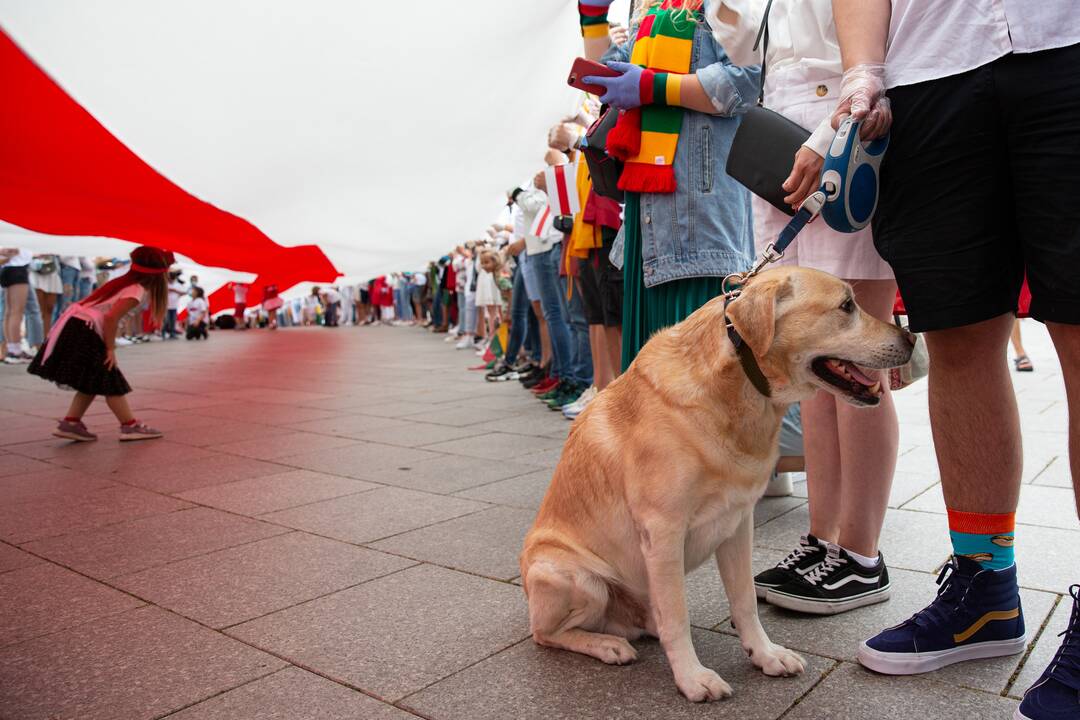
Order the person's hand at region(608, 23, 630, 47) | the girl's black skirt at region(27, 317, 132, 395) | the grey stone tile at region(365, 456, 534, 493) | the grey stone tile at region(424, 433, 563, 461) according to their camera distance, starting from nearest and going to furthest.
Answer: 1. the grey stone tile at region(365, 456, 534, 493)
2. the person's hand at region(608, 23, 630, 47)
3. the grey stone tile at region(424, 433, 563, 461)
4. the girl's black skirt at region(27, 317, 132, 395)

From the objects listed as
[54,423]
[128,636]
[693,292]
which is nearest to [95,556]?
[128,636]

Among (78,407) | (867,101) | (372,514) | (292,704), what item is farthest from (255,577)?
(78,407)

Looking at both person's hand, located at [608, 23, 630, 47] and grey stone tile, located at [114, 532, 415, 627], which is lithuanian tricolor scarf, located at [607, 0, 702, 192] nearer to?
person's hand, located at [608, 23, 630, 47]

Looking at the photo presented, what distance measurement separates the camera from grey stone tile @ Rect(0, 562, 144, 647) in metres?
2.56

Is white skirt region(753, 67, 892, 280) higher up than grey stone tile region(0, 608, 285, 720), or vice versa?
white skirt region(753, 67, 892, 280)

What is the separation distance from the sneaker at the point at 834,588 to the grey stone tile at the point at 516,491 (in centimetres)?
162

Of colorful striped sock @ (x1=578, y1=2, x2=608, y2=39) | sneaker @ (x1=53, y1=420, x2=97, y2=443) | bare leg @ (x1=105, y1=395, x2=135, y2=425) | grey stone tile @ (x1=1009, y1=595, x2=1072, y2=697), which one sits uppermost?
colorful striped sock @ (x1=578, y1=2, x2=608, y2=39)

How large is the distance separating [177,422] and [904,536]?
6172mm

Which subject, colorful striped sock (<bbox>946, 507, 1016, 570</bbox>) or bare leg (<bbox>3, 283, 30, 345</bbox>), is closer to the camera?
colorful striped sock (<bbox>946, 507, 1016, 570</bbox>)

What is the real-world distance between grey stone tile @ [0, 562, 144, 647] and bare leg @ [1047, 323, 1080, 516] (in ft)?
9.26

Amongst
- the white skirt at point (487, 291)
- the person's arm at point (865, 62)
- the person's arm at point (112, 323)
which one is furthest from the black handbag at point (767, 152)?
the white skirt at point (487, 291)

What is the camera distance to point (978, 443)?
2.07 m

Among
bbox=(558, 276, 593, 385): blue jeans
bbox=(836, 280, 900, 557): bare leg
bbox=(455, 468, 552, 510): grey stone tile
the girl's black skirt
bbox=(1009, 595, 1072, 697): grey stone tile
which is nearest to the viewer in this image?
bbox=(1009, 595, 1072, 697): grey stone tile

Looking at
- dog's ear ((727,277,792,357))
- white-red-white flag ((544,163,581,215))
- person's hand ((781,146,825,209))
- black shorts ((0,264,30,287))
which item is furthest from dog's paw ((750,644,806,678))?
black shorts ((0,264,30,287))
